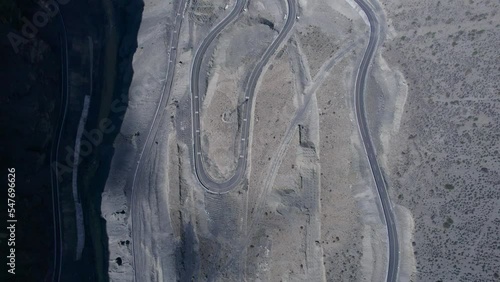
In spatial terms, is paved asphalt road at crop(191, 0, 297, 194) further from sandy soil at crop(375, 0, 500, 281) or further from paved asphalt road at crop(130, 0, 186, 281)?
sandy soil at crop(375, 0, 500, 281)

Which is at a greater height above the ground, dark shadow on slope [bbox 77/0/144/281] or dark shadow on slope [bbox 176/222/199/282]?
dark shadow on slope [bbox 77/0/144/281]

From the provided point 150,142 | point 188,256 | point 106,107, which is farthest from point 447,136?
point 106,107

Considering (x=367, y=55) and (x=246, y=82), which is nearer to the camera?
(x=367, y=55)

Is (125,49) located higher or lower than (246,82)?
higher

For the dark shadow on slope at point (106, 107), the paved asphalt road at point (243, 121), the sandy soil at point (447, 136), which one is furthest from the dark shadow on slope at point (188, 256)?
the sandy soil at point (447, 136)

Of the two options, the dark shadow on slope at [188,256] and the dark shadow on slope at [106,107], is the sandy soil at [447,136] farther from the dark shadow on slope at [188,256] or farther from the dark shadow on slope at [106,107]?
the dark shadow on slope at [106,107]

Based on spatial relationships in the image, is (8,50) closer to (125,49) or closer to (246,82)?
(125,49)

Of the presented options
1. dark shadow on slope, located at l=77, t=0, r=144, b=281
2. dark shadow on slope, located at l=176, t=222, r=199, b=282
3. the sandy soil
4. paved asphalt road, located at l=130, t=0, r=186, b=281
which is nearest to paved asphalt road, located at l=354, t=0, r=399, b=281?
the sandy soil

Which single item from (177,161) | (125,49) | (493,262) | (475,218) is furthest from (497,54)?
(125,49)

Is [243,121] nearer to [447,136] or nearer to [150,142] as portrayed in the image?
[150,142]
